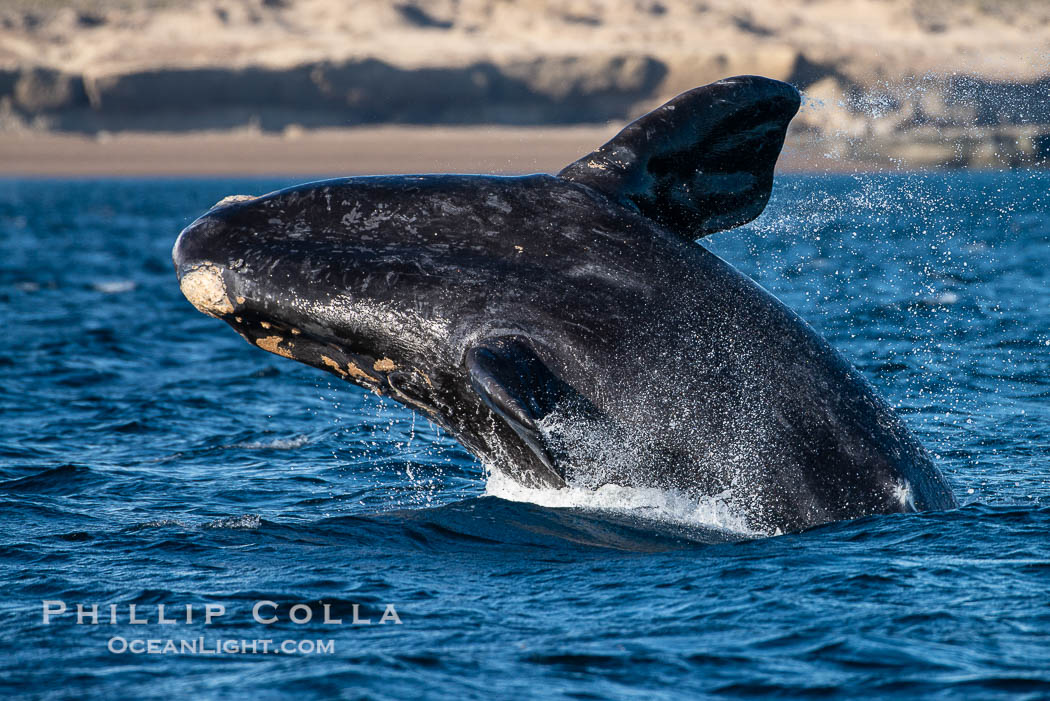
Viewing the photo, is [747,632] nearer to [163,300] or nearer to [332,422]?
[332,422]

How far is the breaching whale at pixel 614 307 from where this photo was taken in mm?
8562

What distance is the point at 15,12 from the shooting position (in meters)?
140

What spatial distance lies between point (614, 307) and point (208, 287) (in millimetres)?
2773

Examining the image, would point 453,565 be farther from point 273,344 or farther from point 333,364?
point 273,344

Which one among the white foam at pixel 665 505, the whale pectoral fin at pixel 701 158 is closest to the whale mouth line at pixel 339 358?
the white foam at pixel 665 505

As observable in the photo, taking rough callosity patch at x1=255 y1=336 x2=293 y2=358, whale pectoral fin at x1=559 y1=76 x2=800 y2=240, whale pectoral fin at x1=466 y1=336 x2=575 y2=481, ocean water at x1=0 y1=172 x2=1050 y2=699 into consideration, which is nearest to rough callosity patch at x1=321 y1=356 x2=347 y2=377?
rough callosity patch at x1=255 y1=336 x2=293 y2=358

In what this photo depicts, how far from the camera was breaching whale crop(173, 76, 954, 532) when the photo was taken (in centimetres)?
856

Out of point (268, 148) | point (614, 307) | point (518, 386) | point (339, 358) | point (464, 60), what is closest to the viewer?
point (518, 386)

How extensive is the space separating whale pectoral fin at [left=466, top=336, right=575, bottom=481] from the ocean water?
970 millimetres

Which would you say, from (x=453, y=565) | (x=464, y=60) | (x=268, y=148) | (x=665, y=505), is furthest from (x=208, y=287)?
(x=268, y=148)

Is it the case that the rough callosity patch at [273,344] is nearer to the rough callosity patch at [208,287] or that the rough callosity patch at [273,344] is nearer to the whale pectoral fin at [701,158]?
Result: the rough callosity patch at [208,287]

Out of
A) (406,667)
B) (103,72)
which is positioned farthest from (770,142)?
(103,72)

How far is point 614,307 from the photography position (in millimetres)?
8578

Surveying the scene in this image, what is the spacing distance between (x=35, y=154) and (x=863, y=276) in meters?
114
